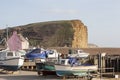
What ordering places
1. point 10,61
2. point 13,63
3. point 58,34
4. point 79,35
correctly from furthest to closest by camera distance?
point 58,34 → point 79,35 → point 10,61 → point 13,63

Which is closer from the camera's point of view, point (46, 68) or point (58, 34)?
point (46, 68)

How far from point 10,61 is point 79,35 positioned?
7571cm

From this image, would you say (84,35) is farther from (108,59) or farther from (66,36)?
(108,59)

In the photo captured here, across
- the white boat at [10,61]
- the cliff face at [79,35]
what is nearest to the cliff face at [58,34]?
the cliff face at [79,35]

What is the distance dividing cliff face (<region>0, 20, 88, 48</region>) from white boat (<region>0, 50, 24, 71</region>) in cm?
6923

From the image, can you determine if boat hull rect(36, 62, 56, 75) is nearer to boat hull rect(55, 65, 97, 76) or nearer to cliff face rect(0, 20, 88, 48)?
boat hull rect(55, 65, 97, 76)

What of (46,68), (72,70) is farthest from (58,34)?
(72,70)

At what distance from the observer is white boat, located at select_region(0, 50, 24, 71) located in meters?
41.0

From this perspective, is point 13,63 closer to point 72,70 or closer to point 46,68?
point 46,68

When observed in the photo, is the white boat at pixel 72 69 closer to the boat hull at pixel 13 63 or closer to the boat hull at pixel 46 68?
the boat hull at pixel 46 68

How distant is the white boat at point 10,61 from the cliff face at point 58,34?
69226 mm

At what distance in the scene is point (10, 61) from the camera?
41156 mm

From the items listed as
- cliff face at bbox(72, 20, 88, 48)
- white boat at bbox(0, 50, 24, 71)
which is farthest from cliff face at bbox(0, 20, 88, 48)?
white boat at bbox(0, 50, 24, 71)

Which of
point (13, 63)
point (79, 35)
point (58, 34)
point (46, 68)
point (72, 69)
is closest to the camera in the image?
point (72, 69)
